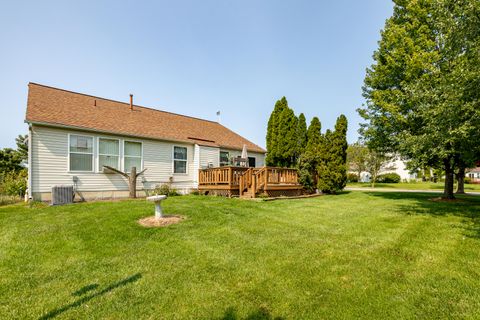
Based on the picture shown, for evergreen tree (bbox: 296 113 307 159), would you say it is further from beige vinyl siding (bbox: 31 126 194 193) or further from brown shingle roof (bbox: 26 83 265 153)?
beige vinyl siding (bbox: 31 126 194 193)

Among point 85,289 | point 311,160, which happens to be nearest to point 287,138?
point 311,160

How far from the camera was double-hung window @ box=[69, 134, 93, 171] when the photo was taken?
32.9 ft

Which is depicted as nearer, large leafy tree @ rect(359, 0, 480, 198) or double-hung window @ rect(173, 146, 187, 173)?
large leafy tree @ rect(359, 0, 480, 198)

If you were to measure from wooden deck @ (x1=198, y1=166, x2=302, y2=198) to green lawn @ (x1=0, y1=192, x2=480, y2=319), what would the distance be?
4.79m

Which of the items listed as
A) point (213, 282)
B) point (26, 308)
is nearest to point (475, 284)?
point (213, 282)

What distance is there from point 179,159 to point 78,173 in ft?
16.2

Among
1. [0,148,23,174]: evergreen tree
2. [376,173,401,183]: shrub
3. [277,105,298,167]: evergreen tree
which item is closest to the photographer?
[277,105,298,167]: evergreen tree

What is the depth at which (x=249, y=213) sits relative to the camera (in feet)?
23.3

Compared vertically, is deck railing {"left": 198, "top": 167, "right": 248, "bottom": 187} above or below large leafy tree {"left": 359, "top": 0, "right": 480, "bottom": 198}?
below

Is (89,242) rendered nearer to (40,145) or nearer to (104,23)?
(40,145)

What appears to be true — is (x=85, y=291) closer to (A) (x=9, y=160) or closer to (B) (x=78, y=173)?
(B) (x=78, y=173)

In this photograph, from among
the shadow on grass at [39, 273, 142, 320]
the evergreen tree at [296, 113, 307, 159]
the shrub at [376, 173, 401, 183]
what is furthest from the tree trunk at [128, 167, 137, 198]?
the shrub at [376, 173, 401, 183]

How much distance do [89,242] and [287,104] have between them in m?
13.9

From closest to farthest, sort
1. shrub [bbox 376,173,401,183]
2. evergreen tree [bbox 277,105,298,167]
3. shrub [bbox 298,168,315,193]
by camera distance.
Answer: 1. shrub [bbox 298,168,315,193]
2. evergreen tree [bbox 277,105,298,167]
3. shrub [bbox 376,173,401,183]
